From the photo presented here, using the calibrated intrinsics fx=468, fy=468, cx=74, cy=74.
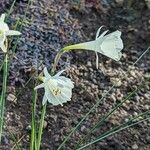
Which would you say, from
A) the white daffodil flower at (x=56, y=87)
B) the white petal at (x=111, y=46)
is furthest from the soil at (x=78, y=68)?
the white petal at (x=111, y=46)

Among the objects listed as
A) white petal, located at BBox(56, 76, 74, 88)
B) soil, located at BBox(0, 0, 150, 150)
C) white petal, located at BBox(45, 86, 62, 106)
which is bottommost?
soil, located at BBox(0, 0, 150, 150)

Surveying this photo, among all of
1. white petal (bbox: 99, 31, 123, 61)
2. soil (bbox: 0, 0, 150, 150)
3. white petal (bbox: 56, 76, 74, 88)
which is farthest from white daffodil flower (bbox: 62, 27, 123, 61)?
soil (bbox: 0, 0, 150, 150)

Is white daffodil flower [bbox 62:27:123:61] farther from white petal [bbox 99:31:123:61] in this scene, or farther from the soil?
the soil

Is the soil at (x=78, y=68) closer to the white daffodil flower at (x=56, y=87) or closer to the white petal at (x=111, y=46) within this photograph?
the white daffodil flower at (x=56, y=87)

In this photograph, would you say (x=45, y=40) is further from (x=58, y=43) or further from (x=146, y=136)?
(x=146, y=136)

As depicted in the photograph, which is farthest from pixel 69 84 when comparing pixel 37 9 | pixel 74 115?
pixel 37 9

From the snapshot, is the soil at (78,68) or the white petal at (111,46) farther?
the soil at (78,68)
